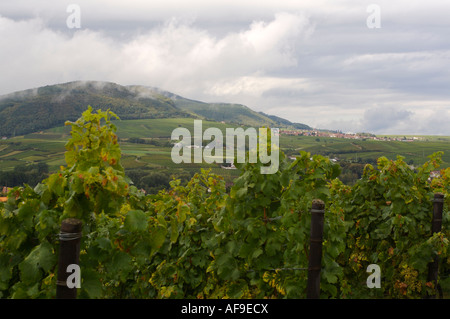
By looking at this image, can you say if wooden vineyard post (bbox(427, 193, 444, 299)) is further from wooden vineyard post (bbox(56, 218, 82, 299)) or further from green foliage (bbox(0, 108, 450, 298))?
wooden vineyard post (bbox(56, 218, 82, 299))

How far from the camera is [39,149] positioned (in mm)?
107562

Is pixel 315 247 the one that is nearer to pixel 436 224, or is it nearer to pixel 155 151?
pixel 436 224

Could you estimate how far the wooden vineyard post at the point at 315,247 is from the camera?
473cm

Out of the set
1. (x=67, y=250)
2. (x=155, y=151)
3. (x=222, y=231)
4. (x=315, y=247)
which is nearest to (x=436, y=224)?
(x=315, y=247)

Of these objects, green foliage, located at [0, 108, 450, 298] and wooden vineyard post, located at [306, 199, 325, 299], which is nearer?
green foliage, located at [0, 108, 450, 298]

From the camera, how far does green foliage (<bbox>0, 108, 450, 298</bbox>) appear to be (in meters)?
4.25

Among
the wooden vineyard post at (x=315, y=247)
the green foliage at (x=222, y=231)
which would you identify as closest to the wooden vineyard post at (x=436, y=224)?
the green foliage at (x=222, y=231)

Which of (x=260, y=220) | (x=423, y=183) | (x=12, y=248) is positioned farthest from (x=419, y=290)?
(x=12, y=248)

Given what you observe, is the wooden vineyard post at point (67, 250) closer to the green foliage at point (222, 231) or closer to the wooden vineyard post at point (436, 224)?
the green foliage at point (222, 231)

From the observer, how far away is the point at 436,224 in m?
7.20

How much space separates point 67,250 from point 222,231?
2807 mm

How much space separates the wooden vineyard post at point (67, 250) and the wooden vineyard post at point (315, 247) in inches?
99.5

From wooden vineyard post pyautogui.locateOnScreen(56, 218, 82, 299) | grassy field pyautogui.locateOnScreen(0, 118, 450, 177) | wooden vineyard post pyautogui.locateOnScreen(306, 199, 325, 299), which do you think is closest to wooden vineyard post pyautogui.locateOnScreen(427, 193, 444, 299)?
wooden vineyard post pyautogui.locateOnScreen(306, 199, 325, 299)

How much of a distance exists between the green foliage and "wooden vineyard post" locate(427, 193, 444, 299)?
123 millimetres
